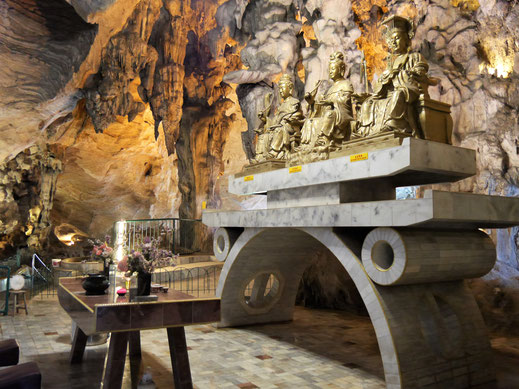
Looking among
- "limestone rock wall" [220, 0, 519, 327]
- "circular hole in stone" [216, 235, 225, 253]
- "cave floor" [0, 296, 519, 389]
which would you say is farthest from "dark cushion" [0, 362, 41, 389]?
"limestone rock wall" [220, 0, 519, 327]

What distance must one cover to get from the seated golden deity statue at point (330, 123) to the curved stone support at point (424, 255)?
1776mm

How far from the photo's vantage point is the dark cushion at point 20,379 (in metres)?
3.37

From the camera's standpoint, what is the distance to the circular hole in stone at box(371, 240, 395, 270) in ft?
16.3

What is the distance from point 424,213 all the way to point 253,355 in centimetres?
335

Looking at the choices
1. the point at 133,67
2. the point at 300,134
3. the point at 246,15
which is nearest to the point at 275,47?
the point at 246,15

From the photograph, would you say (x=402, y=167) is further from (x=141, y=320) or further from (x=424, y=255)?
(x=141, y=320)

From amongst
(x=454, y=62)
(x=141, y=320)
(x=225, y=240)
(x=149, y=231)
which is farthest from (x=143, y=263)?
(x=149, y=231)

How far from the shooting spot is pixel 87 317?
4844 millimetres

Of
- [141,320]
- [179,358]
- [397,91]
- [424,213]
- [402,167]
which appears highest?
[397,91]

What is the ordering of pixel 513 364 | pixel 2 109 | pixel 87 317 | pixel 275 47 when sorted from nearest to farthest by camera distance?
pixel 87 317, pixel 513 364, pixel 2 109, pixel 275 47

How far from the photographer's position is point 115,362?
432 centimetres

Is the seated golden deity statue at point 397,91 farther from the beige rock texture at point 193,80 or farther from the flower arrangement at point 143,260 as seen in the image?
the beige rock texture at point 193,80

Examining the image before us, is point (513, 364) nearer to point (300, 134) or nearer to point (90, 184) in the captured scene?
point (300, 134)

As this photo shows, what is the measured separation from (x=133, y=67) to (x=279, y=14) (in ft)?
15.8
